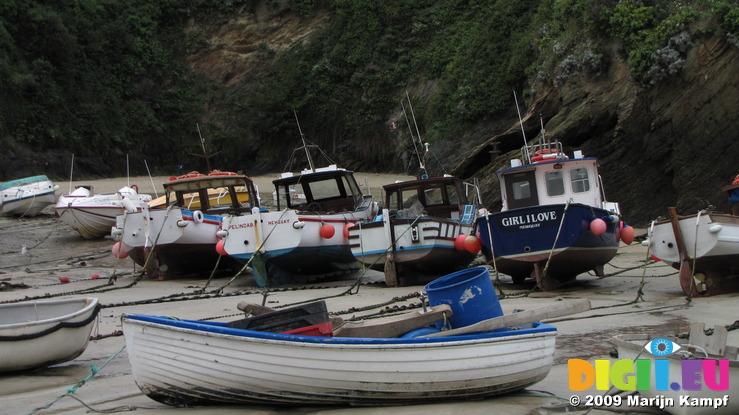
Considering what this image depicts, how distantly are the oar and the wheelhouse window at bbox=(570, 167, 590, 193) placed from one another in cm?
815

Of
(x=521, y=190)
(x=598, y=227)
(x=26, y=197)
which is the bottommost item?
(x=598, y=227)

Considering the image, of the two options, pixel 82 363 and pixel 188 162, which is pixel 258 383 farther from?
pixel 188 162

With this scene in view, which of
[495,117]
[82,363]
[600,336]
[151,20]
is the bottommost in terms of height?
[600,336]

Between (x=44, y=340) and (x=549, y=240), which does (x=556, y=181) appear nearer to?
(x=549, y=240)

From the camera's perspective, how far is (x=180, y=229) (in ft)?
53.1

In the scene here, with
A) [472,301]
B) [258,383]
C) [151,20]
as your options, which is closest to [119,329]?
[258,383]

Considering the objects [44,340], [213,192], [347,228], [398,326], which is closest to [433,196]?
[347,228]

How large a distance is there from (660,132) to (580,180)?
26.7ft

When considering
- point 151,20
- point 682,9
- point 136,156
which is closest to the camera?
point 682,9

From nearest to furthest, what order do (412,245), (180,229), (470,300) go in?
(470,300)
(412,245)
(180,229)

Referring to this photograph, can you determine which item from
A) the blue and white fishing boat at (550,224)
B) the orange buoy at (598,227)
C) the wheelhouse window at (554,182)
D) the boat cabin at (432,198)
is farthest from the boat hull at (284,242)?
the orange buoy at (598,227)

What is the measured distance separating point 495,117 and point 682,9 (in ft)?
28.7

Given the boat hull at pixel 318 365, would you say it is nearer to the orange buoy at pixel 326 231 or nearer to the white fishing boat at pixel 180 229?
the white fishing boat at pixel 180 229

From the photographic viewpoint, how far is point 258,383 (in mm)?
5648
